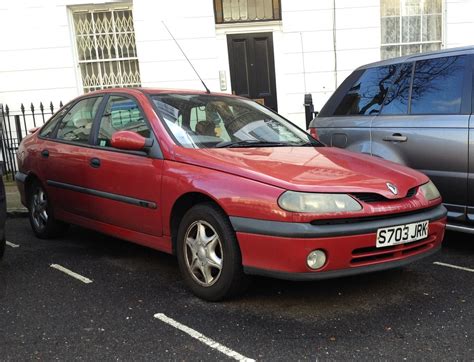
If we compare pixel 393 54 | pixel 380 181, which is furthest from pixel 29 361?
pixel 393 54

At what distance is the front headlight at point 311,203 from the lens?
117 inches

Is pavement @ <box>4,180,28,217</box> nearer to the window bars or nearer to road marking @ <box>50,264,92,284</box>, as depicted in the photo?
road marking @ <box>50,264,92,284</box>

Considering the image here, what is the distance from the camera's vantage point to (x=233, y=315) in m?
3.20

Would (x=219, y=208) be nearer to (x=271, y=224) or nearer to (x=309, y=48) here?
(x=271, y=224)

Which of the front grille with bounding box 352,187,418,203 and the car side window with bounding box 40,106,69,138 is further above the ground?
the car side window with bounding box 40,106,69,138

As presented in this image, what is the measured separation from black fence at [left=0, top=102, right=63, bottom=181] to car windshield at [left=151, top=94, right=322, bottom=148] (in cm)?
499

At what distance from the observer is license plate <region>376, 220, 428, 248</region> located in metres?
3.11

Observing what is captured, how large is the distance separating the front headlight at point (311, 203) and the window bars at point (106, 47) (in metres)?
7.25

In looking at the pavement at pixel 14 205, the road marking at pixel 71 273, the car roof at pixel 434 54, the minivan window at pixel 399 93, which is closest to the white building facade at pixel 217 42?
the pavement at pixel 14 205

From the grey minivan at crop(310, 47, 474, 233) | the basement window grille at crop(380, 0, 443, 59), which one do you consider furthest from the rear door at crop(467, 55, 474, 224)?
the basement window grille at crop(380, 0, 443, 59)

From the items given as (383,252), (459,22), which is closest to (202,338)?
(383,252)

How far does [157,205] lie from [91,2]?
6.78 meters

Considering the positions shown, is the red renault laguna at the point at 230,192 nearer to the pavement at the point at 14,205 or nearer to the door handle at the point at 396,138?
the door handle at the point at 396,138

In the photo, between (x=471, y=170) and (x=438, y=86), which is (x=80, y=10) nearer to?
(x=438, y=86)
